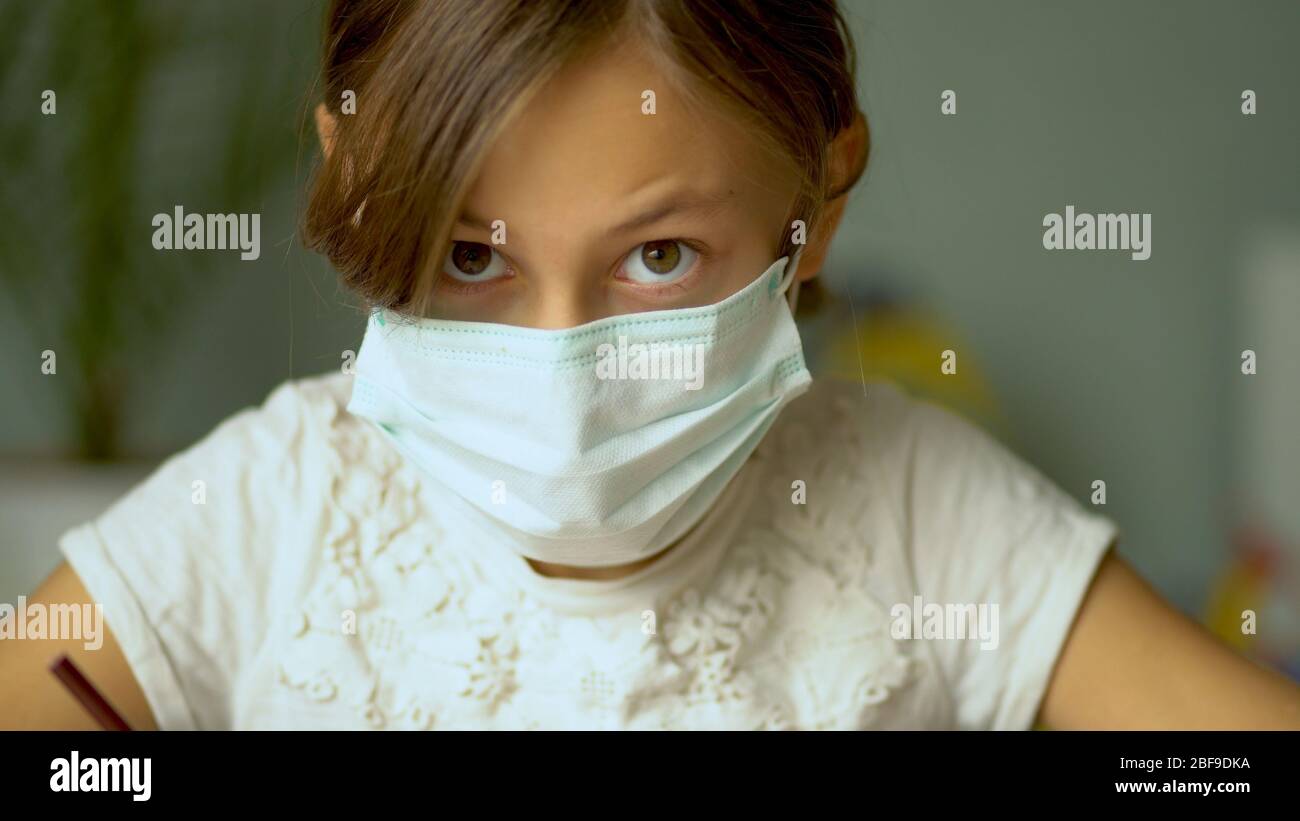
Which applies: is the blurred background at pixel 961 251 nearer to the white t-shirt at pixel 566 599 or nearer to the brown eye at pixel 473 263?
the white t-shirt at pixel 566 599

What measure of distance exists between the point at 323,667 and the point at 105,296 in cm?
84

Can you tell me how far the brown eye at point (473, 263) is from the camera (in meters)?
0.79

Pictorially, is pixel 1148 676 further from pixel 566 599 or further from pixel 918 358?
pixel 918 358

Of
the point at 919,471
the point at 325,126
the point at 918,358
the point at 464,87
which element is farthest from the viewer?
the point at 918,358

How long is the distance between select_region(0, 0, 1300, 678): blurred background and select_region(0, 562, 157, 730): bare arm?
553 mm

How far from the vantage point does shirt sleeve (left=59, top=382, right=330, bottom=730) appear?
90 centimetres

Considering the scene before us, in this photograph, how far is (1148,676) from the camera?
94 cm

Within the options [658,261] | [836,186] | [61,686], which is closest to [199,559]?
[61,686]

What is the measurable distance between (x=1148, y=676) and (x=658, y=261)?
0.50 metres

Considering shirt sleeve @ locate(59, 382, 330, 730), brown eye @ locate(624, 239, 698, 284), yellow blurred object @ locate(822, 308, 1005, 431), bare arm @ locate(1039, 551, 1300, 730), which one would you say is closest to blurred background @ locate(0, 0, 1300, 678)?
yellow blurred object @ locate(822, 308, 1005, 431)

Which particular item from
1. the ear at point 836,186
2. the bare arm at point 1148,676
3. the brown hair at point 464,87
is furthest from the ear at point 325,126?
the bare arm at point 1148,676

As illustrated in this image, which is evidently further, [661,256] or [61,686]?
[61,686]

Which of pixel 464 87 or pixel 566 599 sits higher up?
pixel 464 87
